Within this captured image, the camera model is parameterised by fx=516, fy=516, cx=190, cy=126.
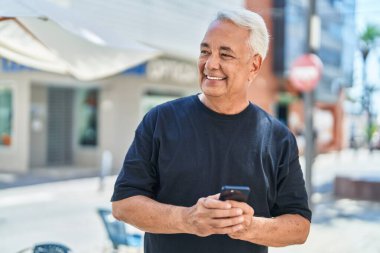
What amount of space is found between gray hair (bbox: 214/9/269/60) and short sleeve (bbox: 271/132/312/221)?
38 centimetres

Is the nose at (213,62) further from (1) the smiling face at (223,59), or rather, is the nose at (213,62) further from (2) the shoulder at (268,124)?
(2) the shoulder at (268,124)

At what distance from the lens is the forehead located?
1.84m

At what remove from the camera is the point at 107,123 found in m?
15.5

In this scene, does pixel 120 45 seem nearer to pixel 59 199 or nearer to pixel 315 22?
pixel 315 22

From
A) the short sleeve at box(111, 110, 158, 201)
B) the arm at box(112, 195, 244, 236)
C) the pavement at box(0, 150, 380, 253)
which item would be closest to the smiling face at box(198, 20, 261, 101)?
the short sleeve at box(111, 110, 158, 201)

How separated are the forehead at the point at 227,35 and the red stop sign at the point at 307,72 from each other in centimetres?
764

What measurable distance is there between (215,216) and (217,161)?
339 millimetres

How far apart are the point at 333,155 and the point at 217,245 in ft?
88.6

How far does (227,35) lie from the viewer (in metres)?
1.84

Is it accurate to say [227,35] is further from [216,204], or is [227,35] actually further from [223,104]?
[216,204]

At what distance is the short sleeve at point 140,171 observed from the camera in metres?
1.78

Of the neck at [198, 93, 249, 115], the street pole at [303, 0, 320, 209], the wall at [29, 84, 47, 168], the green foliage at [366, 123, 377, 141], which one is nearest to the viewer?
the neck at [198, 93, 249, 115]

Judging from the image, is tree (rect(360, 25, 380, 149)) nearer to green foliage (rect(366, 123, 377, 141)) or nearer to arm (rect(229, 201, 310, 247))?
green foliage (rect(366, 123, 377, 141))

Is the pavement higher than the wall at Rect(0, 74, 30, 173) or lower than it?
lower
